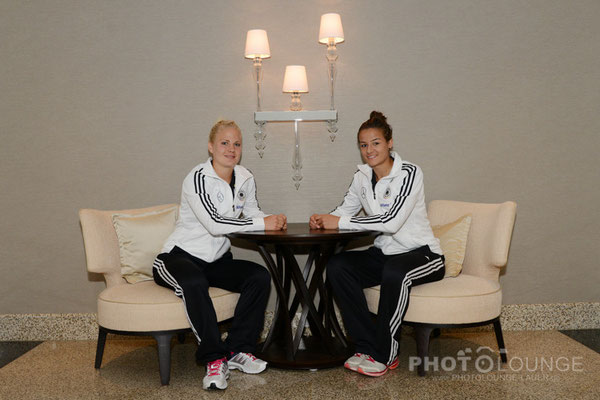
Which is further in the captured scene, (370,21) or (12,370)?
(370,21)

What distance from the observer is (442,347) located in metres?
3.40

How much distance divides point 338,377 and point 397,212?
0.92 metres

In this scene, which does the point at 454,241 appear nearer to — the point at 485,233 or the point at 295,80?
the point at 485,233

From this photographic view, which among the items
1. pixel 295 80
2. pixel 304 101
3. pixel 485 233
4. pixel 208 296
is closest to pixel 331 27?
pixel 295 80

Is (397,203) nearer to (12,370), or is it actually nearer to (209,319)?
(209,319)

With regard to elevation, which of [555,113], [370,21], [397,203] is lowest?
[397,203]

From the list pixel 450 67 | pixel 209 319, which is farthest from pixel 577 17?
pixel 209 319

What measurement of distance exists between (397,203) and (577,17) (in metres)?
1.90

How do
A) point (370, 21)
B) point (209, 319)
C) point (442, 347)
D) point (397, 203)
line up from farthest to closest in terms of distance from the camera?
point (370, 21), point (442, 347), point (397, 203), point (209, 319)

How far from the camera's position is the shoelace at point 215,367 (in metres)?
2.78

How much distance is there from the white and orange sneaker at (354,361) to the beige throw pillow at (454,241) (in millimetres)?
672

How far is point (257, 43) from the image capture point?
3.43 metres

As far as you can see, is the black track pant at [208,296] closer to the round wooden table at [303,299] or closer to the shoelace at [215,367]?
the shoelace at [215,367]

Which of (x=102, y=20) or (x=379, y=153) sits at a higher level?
(x=102, y=20)
